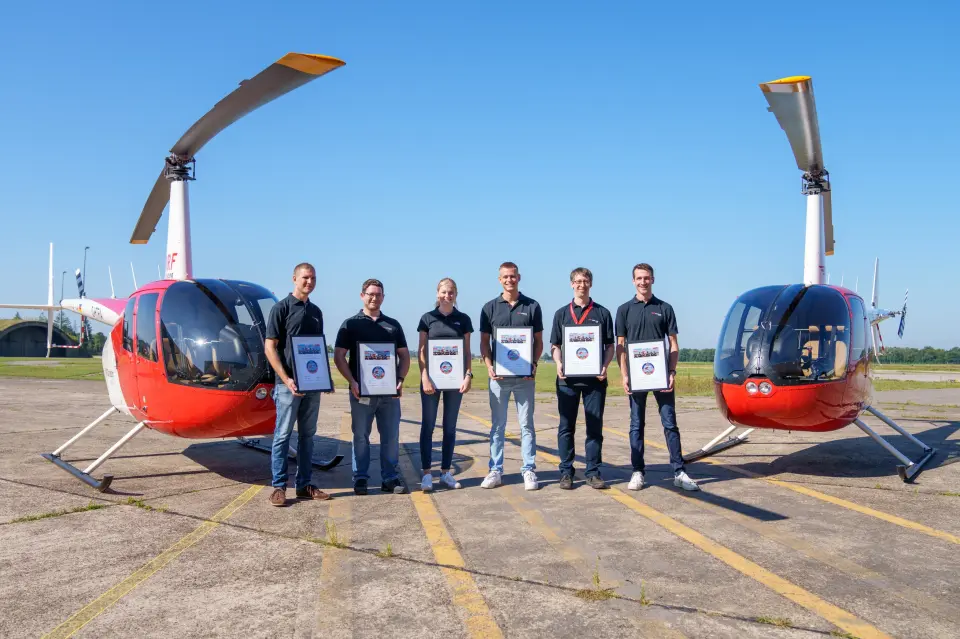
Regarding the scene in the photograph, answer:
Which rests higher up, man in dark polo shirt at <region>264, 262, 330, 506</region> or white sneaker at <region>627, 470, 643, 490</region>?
man in dark polo shirt at <region>264, 262, 330, 506</region>

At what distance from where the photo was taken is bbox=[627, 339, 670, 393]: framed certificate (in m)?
6.99

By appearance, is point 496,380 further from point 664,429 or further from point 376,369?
point 664,429

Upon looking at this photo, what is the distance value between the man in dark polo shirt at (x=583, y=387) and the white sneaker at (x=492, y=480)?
2.17 ft

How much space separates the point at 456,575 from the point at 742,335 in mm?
4852

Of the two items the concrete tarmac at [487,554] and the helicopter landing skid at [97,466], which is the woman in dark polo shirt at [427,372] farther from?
the helicopter landing skid at [97,466]

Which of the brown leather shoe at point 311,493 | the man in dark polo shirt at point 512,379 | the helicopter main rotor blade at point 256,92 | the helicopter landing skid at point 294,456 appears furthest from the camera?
the helicopter landing skid at point 294,456

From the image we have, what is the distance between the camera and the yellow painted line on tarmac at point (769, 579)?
354 centimetres

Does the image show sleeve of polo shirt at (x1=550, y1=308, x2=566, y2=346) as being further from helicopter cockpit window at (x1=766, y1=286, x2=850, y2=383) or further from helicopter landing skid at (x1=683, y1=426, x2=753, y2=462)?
helicopter landing skid at (x1=683, y1=426, x2=753, y2=462)

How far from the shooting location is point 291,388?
6.40m

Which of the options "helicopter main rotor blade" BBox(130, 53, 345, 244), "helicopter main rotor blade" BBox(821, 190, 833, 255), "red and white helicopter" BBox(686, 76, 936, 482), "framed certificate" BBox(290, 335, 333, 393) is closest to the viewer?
"helicopter main rotor blade" BBox(130, 53, 345, 244)

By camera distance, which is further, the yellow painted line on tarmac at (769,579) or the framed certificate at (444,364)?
the framed certificate at (444,364)

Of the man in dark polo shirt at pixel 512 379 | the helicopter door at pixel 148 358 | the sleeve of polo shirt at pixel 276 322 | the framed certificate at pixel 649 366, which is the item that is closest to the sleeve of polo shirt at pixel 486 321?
the man in dark polo shirt at pixel 512 379

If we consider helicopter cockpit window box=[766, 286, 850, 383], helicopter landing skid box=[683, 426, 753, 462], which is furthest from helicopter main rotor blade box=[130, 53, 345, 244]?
helicopter landing skid box=[683, 426, 753, 462]

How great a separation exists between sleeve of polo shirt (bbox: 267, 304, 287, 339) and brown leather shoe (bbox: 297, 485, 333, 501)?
150 cm
